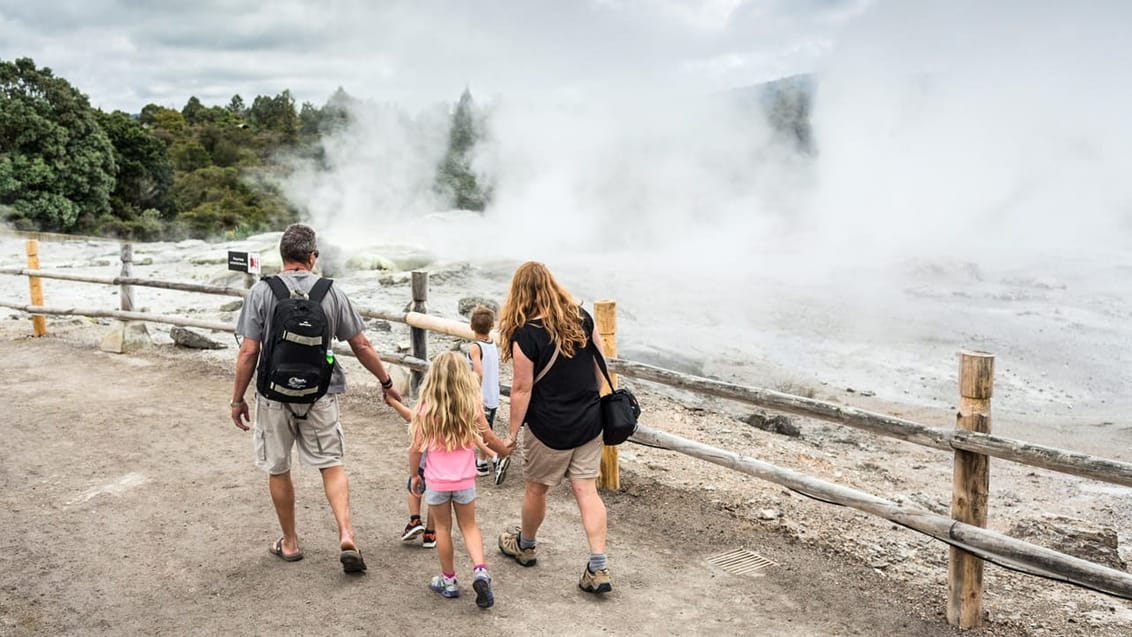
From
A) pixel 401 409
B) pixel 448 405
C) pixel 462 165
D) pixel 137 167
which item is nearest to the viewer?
pixel 448 405

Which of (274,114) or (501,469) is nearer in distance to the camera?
(501,469)

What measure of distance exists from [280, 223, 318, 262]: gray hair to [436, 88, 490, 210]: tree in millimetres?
20936


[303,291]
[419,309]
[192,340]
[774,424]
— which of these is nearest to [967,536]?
[303,291]

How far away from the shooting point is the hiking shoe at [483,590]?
136 inches

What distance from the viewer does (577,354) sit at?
139 inches

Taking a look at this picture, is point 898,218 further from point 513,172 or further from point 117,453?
point 117,453

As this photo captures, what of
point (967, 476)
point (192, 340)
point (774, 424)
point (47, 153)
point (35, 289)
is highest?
point (47, 153)

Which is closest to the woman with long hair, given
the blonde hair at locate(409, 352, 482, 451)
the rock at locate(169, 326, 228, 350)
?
the blonde hair at locate(409, 352, 482, 451)

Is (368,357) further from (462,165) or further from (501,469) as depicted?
(462,165)

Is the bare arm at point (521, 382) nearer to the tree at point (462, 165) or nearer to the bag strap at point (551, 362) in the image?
the bag strap at point (551, 362)

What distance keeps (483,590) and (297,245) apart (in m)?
1.63

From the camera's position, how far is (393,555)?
4.02m

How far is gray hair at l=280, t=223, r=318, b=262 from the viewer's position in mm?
3529

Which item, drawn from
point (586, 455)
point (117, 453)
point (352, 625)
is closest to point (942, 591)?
point (586, 455)
